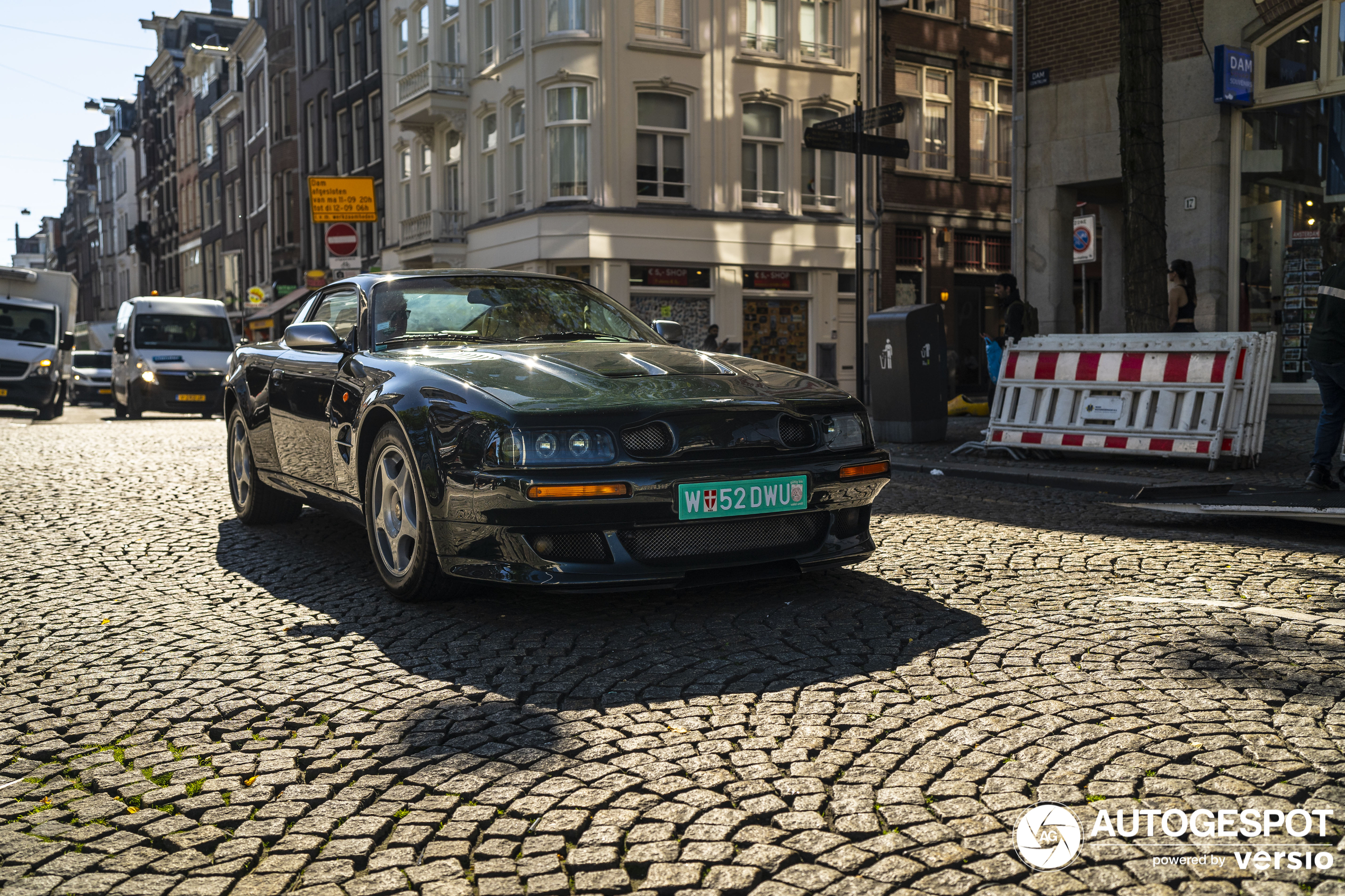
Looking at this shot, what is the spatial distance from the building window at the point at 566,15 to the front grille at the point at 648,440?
2477cm

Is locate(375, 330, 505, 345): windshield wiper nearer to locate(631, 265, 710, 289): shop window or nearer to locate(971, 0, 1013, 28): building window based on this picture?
locate(631, 265, 710, 289): shop window

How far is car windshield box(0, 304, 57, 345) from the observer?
904 inches

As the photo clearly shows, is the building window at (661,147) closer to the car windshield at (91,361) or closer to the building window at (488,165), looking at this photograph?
the building window at (488,165)

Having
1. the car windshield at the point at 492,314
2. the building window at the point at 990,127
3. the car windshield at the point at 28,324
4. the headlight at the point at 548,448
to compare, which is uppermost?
the building window at the point at 990,127

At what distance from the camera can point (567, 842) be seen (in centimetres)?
262

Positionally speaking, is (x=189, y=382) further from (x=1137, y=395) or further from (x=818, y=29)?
(x=1137, y=395)

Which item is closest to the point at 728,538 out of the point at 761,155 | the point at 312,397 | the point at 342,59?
the point at 312,397

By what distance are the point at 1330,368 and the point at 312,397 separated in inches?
264

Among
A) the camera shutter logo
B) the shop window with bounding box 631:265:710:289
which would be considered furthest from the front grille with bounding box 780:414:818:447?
the shop window with bounding box 631:265:710:289

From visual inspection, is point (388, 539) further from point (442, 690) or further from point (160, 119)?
point (160, 119)

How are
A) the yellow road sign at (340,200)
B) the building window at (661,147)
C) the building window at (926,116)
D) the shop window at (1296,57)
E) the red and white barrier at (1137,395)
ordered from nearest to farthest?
the red and white barrier at (1137,395), the shop window at (1296,57), the yellow road sign at (340,200), the building window at (661,147), the building window at (926,116)

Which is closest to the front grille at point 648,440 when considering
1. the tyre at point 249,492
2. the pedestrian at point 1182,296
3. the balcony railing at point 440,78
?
the tyre at point 249,492

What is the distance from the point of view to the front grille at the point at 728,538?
4488 mm

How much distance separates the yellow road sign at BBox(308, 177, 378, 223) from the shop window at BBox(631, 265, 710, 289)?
332 inches
